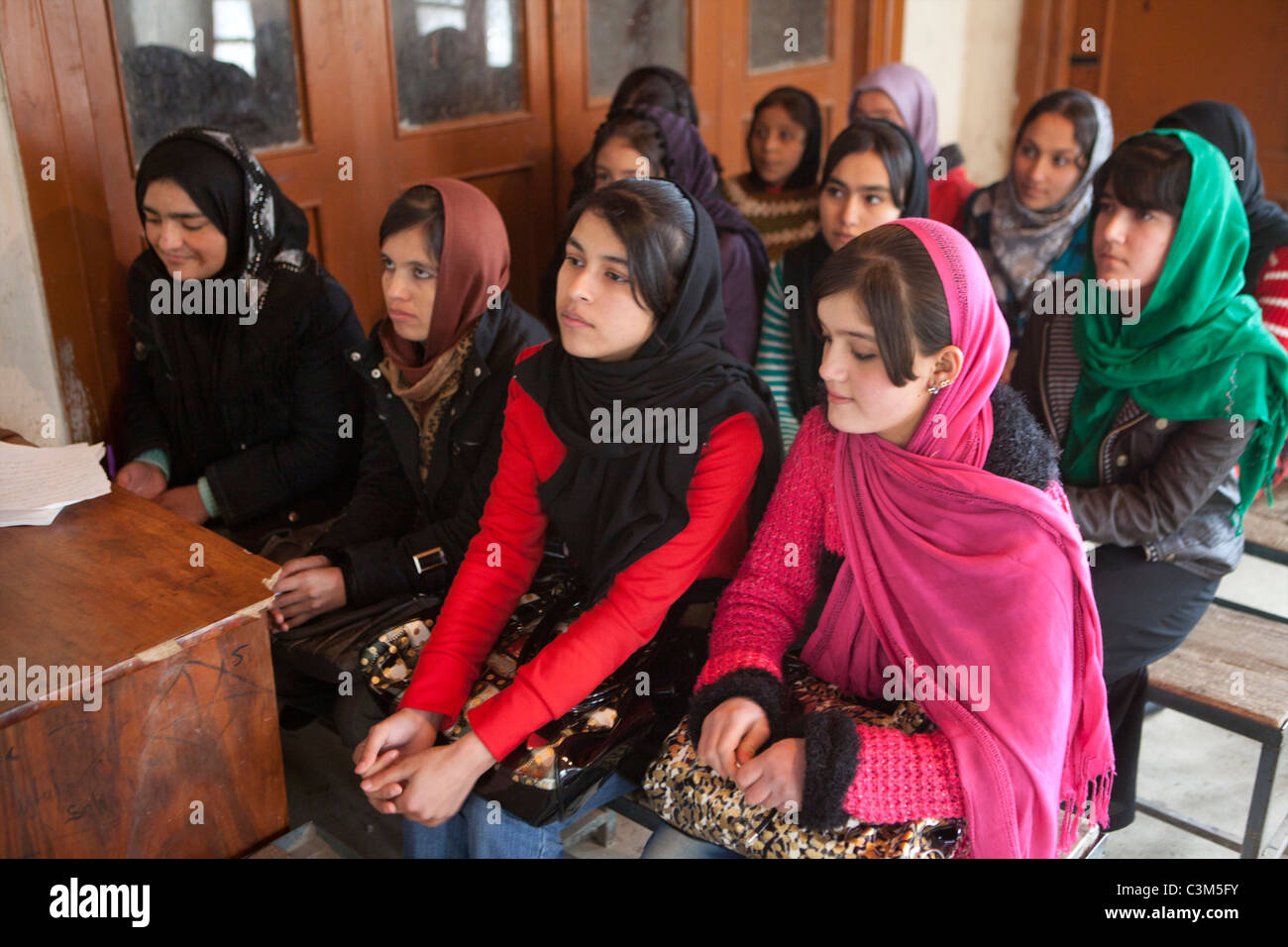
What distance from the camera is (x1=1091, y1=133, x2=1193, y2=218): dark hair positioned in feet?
6.53

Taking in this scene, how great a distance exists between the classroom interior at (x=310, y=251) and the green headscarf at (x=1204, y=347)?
435mm

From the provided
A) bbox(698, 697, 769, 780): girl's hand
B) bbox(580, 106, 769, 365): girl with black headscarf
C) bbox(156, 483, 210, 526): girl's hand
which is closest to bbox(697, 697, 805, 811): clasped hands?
bbox(698, 697, 769, 780): girl's hand

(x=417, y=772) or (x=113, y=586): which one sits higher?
(x=113, y=586)

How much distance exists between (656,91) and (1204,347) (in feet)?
6.21

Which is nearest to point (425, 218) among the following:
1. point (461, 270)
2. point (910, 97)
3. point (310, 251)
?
point (461, 270)

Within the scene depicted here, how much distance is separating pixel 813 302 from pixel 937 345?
20 cm

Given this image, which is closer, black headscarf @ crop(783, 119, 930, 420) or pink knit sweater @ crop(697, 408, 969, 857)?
pink knit sweater @ crop(697, 408, 969, 857)

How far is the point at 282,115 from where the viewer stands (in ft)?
9.09

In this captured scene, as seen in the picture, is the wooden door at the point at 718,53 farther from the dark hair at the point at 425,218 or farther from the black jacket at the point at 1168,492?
the black jacket at the point at 1168,492

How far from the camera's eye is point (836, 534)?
1.61m

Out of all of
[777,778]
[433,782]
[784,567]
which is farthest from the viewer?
[784,567]

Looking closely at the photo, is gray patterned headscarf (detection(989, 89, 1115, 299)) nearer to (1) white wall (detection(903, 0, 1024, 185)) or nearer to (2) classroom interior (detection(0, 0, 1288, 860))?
(2) classroom interior (detection(0, 0, 1288, 860))

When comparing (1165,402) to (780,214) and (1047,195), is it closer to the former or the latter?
(1047,195)

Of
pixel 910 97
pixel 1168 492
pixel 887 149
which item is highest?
pixel 910 97
